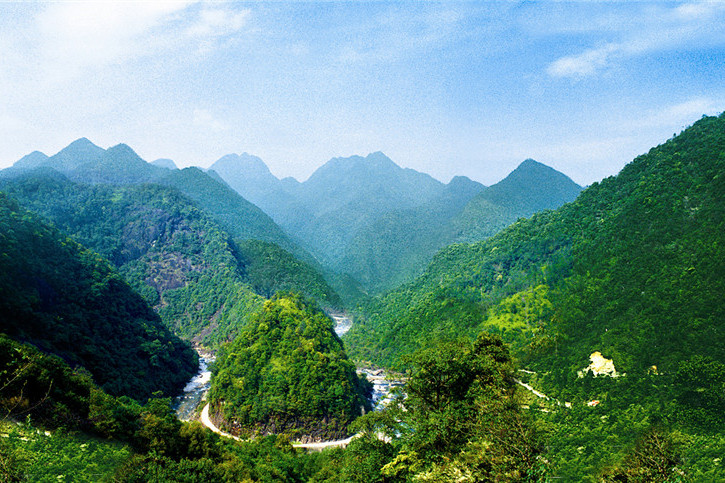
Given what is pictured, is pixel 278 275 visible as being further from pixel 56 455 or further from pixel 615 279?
pixel 56 455

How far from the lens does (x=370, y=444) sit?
2298cm

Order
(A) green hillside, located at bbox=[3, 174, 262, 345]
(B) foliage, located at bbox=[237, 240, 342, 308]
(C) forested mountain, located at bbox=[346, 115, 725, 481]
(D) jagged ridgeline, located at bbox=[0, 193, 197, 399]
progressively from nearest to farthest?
(C) forested mountain, located at bbox=[346, 115, 725, 481]
(D) jagged ridgeline, located at bbox=[0, 193, 197, 399]
(A) green hillside, located at bbox=[3, 174, 262, 345]
(B) foliage, located at bbox=[237, 240, 342, 308]

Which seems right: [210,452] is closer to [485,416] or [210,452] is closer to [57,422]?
[57,422]

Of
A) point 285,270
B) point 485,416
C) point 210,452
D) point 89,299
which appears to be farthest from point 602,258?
point 285,270

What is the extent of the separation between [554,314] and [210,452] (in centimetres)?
4919

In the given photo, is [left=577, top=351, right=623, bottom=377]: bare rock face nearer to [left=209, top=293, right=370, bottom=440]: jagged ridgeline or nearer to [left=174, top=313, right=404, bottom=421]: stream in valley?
[left=174, top=313, right=404, bottom=421]: stream in valley

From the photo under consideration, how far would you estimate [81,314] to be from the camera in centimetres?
6075

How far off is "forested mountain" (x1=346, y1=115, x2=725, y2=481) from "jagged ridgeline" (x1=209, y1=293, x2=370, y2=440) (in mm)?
24763

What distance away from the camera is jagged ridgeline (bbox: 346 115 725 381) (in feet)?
138

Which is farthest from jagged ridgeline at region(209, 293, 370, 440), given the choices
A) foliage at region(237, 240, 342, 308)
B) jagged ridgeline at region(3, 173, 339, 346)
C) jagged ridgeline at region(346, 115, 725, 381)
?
foliage at region(237, 240, 342, 308)

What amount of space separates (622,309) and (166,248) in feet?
402

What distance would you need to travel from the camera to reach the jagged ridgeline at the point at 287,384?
5494 cm

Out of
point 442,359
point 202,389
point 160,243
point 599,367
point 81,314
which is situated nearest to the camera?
point 442,359

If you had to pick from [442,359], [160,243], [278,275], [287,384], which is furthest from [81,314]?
[160,243]
